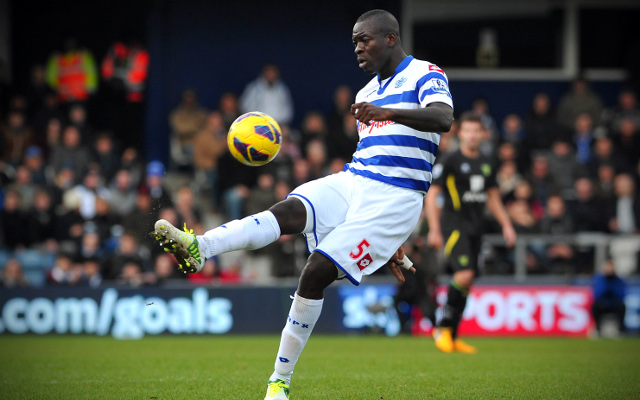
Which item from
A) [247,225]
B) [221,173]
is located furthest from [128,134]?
[247,225]

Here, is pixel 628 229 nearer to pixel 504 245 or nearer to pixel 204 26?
pixel 504 245

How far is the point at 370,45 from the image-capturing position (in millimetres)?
6215

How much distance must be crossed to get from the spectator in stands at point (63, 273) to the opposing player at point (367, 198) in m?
8.78

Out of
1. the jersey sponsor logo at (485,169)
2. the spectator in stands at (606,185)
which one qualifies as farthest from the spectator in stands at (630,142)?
the jersey sponsor logo at (485,169)

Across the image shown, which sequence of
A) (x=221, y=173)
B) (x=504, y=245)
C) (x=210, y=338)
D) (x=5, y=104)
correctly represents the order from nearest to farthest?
(x=210, y=338) < (x=504, y=245) < (x=221, y=173) < (x=5, y=104)

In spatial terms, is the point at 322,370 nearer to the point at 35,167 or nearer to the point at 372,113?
the point at 372,113

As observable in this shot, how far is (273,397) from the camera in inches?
228

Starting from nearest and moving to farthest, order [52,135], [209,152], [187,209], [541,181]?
[187,209] → [52,135] → [541,181] → [209,152]

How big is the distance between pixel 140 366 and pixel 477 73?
1341 cm

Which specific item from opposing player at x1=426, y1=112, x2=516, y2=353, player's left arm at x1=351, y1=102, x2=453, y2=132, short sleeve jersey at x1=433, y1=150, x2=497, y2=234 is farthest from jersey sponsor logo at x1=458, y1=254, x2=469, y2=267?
player's left arm at x1=351, y1=102, x2=453, y2=132

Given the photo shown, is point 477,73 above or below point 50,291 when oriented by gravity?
above

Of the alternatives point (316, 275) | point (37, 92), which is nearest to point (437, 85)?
point (316, 275)

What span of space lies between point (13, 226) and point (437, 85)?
419 inches

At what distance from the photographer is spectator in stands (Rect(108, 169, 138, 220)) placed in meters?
15.2
